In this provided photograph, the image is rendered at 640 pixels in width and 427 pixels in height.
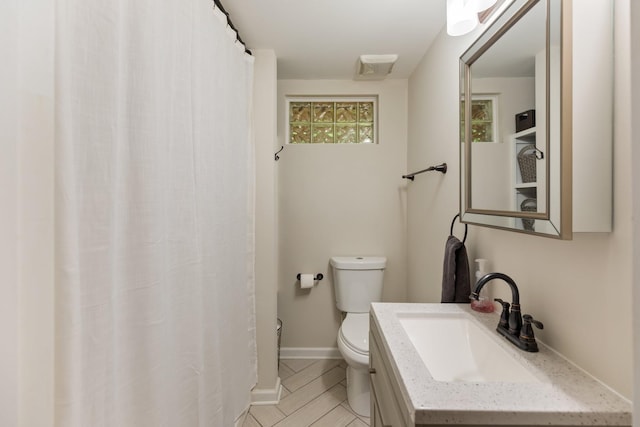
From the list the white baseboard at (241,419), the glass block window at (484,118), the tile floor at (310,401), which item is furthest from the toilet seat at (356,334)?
the glass block window at (484,118)

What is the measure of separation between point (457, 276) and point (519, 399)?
69 cm

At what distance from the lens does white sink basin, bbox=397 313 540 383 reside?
840 millimetres

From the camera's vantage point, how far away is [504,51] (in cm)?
96

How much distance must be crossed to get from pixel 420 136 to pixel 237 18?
4.18ft

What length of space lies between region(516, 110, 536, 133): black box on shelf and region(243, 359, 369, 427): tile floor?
1680 millimetres

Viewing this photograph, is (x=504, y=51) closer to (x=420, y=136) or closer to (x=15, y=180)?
(x=420, y=136)

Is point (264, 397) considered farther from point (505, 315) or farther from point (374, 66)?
point (374, 66)

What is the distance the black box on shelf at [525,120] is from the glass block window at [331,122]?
1479mm

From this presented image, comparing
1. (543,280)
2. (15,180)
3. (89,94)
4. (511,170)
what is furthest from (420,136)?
(15,180)

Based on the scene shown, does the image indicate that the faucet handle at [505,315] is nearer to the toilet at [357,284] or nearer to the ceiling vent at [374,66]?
the toilet at [357,284]

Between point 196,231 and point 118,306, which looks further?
point 196,231

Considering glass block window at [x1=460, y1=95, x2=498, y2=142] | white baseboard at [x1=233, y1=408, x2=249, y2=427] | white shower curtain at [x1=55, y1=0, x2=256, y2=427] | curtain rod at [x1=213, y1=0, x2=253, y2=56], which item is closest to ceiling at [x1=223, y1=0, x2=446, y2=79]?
curtain rod at [x1=213, y1=0, x2=253, y2=56]

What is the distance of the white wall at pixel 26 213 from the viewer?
0.50 metres

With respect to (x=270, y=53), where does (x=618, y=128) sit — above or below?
below
